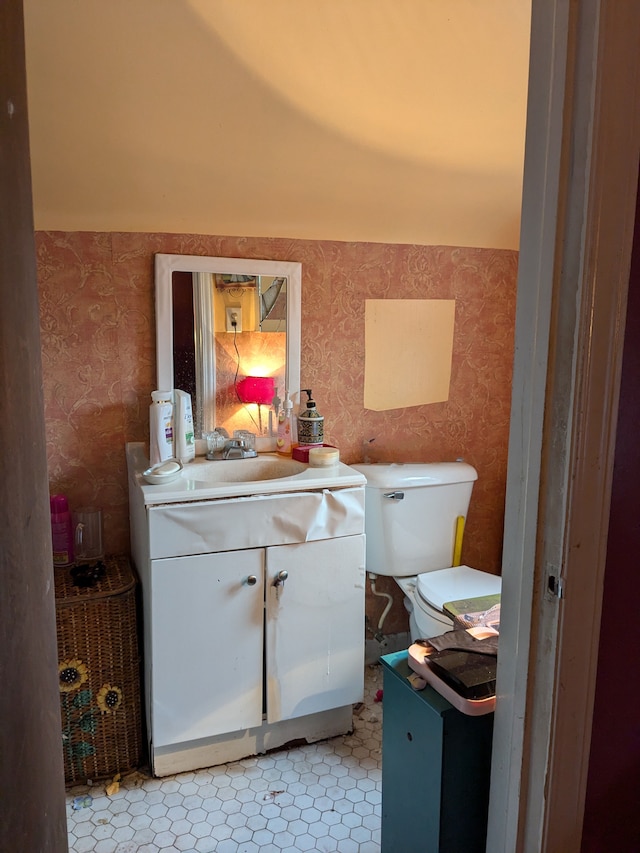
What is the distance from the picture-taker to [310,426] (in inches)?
84.1

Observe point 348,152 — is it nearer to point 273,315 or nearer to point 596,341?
point 273,315

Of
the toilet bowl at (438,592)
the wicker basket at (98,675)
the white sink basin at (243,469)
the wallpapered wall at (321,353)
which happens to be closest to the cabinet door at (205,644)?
the wicker basket at (98,675)

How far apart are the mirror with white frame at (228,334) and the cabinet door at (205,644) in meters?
0.53

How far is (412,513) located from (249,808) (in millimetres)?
1050

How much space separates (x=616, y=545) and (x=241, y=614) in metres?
1.26

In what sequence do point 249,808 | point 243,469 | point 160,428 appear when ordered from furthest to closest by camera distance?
point 243,469
point 160,428
point 249,808

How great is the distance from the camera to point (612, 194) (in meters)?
0.76

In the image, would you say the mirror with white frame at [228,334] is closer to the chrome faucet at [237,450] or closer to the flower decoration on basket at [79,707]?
the chrome faucet at [237,450]

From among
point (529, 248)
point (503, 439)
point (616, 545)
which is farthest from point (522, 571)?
point (503, 439)

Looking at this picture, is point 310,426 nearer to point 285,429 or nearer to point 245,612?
point 285,429

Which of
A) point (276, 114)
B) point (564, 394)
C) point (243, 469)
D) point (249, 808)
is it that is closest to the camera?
point (564, 394)

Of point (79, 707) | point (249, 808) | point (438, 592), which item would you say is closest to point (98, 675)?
point (79, 707)

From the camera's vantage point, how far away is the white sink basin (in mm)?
2025

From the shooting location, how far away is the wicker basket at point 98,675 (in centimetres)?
180
